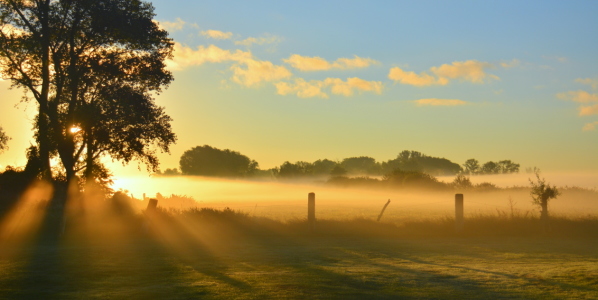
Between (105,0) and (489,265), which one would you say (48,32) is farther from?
(489,265)

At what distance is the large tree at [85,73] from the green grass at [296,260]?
5720 mm

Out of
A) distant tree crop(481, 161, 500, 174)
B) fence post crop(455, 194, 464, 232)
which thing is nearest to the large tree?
fence post crop(455, 194, 464, 232)

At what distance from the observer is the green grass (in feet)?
42.2

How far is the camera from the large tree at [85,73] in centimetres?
3406

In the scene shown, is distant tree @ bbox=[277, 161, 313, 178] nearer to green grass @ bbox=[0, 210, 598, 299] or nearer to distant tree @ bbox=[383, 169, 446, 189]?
distant tree @ bbox=[383, 169, 446, 189]

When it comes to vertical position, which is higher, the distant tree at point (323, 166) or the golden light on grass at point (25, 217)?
the distant tree at point (323, 166)

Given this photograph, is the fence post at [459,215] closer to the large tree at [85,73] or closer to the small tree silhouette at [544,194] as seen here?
the small tree silhouette at [544,194]

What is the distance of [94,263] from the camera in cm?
Result: 1788

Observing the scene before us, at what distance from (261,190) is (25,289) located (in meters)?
81.1

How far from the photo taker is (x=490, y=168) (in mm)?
146250

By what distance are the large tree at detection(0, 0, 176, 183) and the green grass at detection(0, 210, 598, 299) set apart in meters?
5.72

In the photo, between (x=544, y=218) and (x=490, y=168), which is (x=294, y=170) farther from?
(x=544, y=218)

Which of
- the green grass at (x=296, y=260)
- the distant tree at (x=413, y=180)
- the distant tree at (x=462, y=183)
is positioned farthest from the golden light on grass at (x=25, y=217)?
the distant tree at (x=462, y=183)

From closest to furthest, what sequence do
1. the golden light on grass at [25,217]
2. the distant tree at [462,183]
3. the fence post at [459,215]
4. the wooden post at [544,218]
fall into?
1. the golden light on grass at [25,217]
2. the fence post at [459,215]
3. the wooden post at [544,218]
4. the distant tree at [462,183]
